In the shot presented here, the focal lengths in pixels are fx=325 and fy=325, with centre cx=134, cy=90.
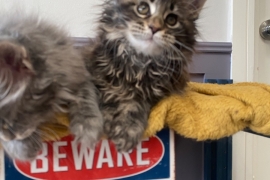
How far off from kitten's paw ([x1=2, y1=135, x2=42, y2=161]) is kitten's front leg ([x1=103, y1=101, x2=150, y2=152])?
0.55 feet

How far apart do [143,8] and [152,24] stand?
65mm

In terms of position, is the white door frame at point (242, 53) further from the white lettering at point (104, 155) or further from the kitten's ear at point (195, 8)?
the white lettering at point (104, 155)

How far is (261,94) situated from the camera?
97cm

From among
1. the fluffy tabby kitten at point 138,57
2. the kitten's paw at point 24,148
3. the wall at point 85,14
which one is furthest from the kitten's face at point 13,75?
the wall at point 85,14

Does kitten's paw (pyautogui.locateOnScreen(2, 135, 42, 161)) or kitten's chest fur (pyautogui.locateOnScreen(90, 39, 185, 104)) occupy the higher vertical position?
kitten's chest fur (pyautogui.locateOnScreen(90, 39, 185, 104))

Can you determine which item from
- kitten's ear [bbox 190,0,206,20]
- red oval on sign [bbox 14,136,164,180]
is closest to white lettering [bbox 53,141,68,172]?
red oval on sign [bbox 14,136,164,180]

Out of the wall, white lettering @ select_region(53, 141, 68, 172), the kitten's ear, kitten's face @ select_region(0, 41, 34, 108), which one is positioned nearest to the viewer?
kitten's face @ select_region(0, 41, 34, 108)

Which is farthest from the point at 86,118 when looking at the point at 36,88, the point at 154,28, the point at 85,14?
the point at 85,14

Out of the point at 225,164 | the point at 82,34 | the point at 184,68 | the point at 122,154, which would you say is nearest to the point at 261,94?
the point at 184,68

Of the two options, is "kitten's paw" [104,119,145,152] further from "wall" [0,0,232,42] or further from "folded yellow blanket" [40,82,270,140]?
"wall" [0,0,232,42]

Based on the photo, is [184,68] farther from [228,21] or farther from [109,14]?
[228,21]

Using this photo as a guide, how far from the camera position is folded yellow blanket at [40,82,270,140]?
0.83 m

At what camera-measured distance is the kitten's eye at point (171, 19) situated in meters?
0.88

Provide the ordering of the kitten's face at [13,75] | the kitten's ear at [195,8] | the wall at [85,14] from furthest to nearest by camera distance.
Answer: the wall at [85,14] < the kitten's ear at [195,8] < the kitten's face at [13,75]
